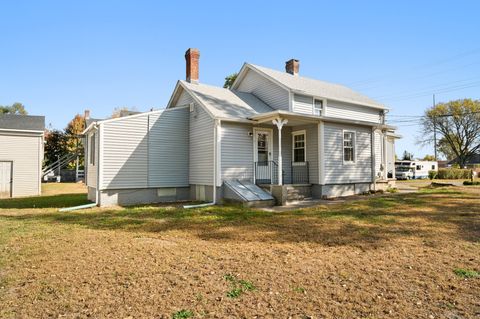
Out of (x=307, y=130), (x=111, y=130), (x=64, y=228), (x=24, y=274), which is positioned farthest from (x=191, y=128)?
(x=24, y=274)

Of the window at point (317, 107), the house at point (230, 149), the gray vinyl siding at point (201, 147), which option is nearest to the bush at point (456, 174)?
the house at point (230, 149)

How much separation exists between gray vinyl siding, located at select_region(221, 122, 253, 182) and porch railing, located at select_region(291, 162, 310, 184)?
2.63 meters

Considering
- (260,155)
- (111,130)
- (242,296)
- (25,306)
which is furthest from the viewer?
(260,155)

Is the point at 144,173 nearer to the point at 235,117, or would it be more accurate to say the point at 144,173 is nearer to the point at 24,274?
the point at 235,117

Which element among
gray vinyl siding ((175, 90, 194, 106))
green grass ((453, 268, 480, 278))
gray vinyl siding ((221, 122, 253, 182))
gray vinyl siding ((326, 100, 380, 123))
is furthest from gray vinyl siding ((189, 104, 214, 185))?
green grass ((453, 268, 480, 278))

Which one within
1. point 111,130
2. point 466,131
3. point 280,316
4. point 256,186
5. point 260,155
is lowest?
point 280,316

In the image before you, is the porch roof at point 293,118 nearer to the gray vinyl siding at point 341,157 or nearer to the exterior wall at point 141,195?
the gray vinyl siding at point 341,157

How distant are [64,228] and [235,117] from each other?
7980 millimetres

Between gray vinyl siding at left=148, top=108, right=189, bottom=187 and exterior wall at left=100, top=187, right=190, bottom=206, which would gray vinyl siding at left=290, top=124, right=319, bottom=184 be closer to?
gray vinyl siding at left=148, top=108, right=189, bottom=187

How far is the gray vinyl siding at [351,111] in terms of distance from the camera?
18.6m

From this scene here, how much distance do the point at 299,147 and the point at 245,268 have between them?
11769 mm

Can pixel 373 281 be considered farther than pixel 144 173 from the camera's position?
No

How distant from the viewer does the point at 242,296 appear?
13.8 feet

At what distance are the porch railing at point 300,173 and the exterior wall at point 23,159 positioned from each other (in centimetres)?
1542
